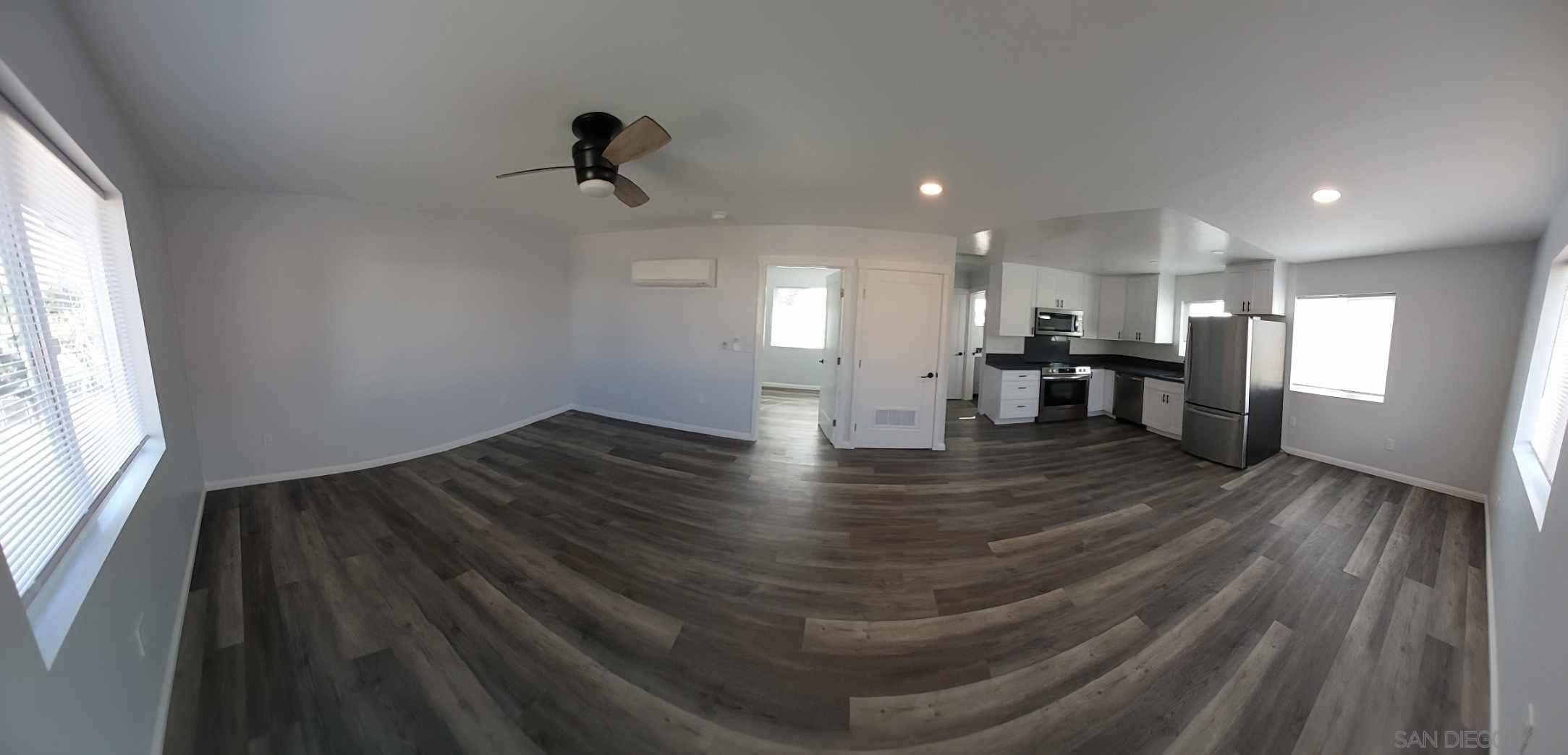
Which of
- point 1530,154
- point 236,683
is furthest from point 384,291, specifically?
point 1530,154

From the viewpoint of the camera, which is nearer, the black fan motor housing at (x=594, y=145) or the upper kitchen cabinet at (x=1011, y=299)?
the black fan motor housing at (x=594, y=145)

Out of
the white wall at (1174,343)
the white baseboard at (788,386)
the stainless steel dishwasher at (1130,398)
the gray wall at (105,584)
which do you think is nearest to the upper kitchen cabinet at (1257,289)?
the white wall at (1174,343)

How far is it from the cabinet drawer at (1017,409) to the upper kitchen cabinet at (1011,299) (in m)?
0.92

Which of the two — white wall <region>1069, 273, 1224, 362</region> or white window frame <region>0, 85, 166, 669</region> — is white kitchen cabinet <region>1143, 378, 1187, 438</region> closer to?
white wall <region>1069, 273, 1224, 362</region>

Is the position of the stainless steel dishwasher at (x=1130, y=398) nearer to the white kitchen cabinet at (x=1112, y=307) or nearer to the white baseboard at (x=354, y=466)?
the white kitchen cabinet at (x=1112, y=307)

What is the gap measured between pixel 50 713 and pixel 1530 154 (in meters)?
5.28

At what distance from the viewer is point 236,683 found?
1.50 meters

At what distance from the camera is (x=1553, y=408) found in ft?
7.04

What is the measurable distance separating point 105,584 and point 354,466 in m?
2.78

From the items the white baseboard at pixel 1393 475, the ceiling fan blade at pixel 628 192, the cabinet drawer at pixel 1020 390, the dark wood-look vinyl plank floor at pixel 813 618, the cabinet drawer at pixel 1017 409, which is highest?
the ceiling fan blade at pixel 628 192

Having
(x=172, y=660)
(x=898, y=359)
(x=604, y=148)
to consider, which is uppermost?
(x=604, y=148)

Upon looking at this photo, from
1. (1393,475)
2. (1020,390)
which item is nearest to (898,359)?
(1020,390)

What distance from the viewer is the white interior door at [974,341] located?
21.5ft

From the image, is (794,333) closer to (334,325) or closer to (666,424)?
(666,424)
